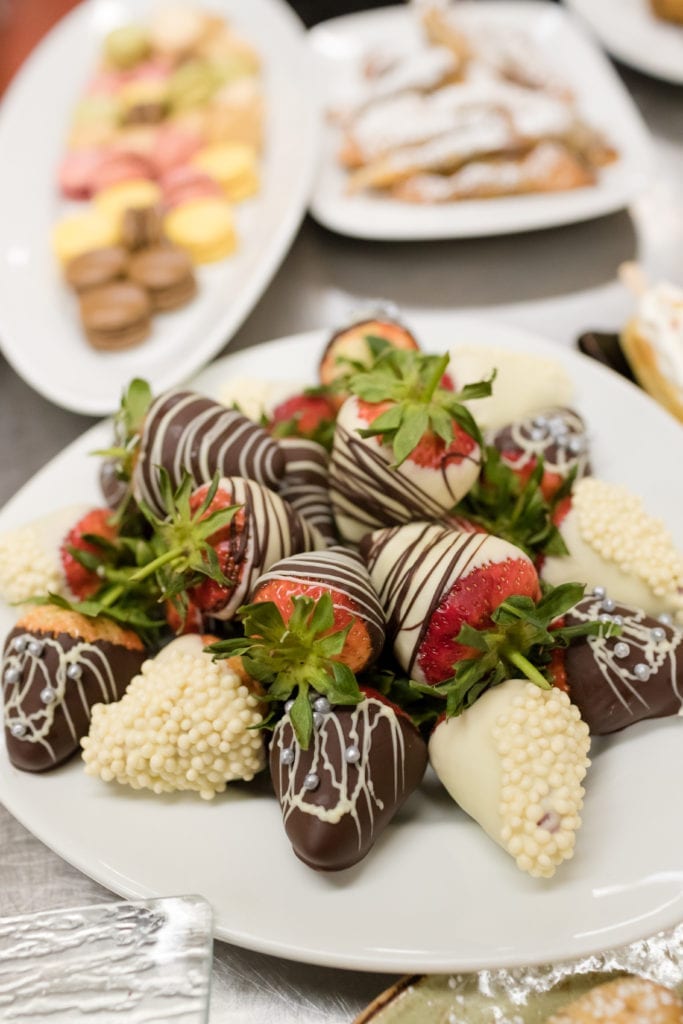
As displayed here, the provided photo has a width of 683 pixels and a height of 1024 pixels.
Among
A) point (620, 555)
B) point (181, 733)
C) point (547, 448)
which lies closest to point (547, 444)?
point (547, 448)

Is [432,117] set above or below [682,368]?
above

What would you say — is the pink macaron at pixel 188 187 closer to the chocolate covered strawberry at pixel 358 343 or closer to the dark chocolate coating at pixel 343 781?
the chocolate covered strawberry at pixel 358 343

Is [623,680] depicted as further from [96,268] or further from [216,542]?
[96,268]

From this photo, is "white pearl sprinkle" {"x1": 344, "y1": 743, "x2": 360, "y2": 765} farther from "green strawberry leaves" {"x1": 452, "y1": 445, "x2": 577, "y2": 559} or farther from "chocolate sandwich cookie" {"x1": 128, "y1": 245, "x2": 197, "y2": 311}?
"chocolate sandwich cookie" {"x1": 128, "y1": 245, "x2": 197, "y2": 311}

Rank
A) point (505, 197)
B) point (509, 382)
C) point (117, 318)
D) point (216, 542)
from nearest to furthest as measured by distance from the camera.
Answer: point (216, 542) < point (509, 382) < point (117, 318) < point (505, 197)

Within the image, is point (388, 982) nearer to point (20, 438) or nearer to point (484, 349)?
point (484, 349)

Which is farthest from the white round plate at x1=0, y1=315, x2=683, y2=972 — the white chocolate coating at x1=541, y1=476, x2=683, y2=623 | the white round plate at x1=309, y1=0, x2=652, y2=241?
the white round plate at x1=309, y1=0, x2=652, y2=241

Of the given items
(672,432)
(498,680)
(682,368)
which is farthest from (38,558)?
(682,368)
